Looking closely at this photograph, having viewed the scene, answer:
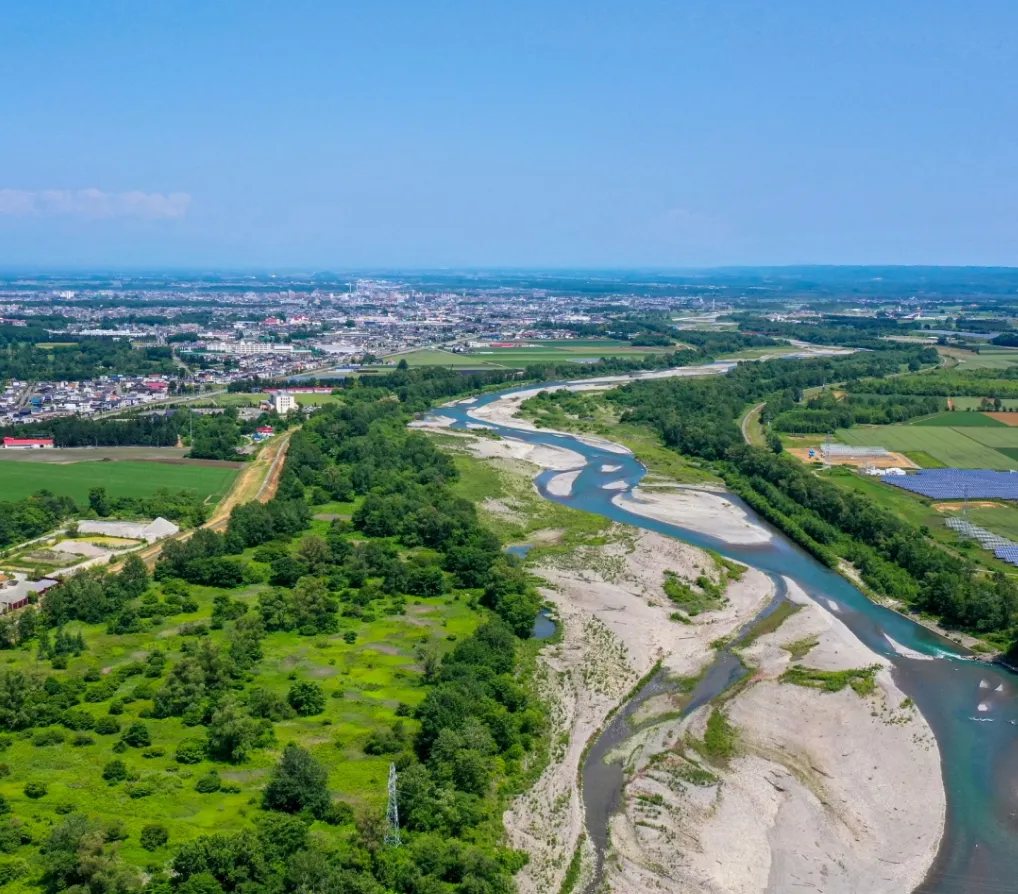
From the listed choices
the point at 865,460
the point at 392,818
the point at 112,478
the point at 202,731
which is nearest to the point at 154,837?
the point at 392,818

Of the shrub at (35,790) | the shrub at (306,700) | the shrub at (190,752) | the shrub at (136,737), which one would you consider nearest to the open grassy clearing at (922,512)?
the shrub at (306,700)

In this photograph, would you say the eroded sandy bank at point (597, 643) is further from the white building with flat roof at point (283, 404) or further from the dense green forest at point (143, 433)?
the white building with flat roof at point (283, 404)

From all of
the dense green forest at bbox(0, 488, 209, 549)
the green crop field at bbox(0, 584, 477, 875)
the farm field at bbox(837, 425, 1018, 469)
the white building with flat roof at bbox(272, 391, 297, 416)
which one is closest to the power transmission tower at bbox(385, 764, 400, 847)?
the green crop field at bbox(0, 584, 477, 875)

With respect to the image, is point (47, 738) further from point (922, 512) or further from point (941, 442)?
point (941, 442)

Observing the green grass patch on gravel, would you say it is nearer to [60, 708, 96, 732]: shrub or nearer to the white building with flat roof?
[60, 708, 96, 732]: shrub

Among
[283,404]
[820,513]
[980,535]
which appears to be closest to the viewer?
[980,535]

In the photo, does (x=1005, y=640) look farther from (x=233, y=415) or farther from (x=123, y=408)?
(x=123, y=408)
